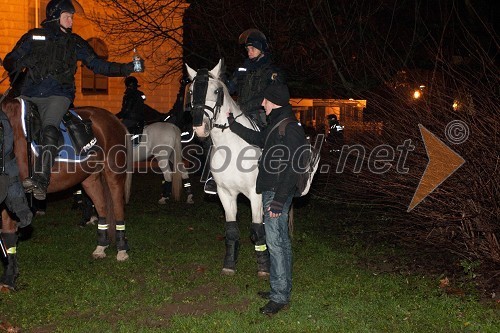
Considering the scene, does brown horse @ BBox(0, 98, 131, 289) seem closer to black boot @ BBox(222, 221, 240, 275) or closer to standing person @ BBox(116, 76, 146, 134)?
black boot @ BBox(222, 221, 240, 275)

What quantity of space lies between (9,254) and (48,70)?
2.34 meters

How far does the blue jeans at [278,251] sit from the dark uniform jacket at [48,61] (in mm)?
3073

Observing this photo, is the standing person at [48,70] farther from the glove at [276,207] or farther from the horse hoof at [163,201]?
the horse hoof at [163,201]

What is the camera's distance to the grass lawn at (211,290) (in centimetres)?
636

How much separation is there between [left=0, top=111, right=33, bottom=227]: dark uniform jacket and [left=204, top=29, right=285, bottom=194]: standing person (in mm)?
2325

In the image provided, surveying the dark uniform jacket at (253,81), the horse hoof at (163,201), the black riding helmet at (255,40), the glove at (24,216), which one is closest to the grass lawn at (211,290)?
the glove at (24,216)

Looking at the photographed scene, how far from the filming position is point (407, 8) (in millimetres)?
16141

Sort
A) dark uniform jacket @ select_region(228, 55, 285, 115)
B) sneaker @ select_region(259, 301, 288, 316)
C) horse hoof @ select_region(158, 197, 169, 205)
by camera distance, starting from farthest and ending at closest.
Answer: horse hoof @ select_region(158, 197, 169, 205)
dark uniform jacket @ select_region(228, 55, 285, 115)
sneaker @ select_region(259, 301, 288, 316)

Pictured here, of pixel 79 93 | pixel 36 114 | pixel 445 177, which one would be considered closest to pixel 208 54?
pixel 36 114

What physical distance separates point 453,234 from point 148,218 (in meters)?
6.77

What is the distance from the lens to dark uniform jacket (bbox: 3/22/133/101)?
792 centimetres

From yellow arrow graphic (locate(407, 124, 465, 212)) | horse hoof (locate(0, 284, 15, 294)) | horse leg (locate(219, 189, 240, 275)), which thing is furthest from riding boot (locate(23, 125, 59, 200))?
yellow arrow graphic (locate(407, 124, 465, 212))

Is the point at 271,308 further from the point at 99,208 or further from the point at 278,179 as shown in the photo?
the point at 99,208

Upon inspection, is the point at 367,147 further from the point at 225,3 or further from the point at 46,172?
the point at 225,3
